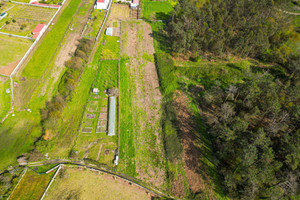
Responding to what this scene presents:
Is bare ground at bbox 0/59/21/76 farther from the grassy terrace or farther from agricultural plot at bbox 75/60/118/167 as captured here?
agricultural plot at bbox 75/60/118/167

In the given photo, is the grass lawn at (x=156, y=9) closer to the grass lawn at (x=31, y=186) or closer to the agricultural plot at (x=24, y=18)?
the agricultural plot at (x=24, y=18)

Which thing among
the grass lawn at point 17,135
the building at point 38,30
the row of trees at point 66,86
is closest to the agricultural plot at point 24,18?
the building at point 38,30

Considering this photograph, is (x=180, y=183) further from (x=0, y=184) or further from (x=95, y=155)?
(x=0, y=184)

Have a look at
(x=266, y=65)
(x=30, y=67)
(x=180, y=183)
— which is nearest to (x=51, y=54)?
(x=30, y=67)

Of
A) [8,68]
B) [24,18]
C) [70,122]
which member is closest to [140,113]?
[70,122]

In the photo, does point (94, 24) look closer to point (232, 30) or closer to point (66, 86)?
point (66, 86)

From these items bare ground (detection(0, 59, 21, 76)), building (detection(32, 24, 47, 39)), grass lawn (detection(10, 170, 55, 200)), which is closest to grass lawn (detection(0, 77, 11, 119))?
bare ground (detection(0, 59, 21, 76))
